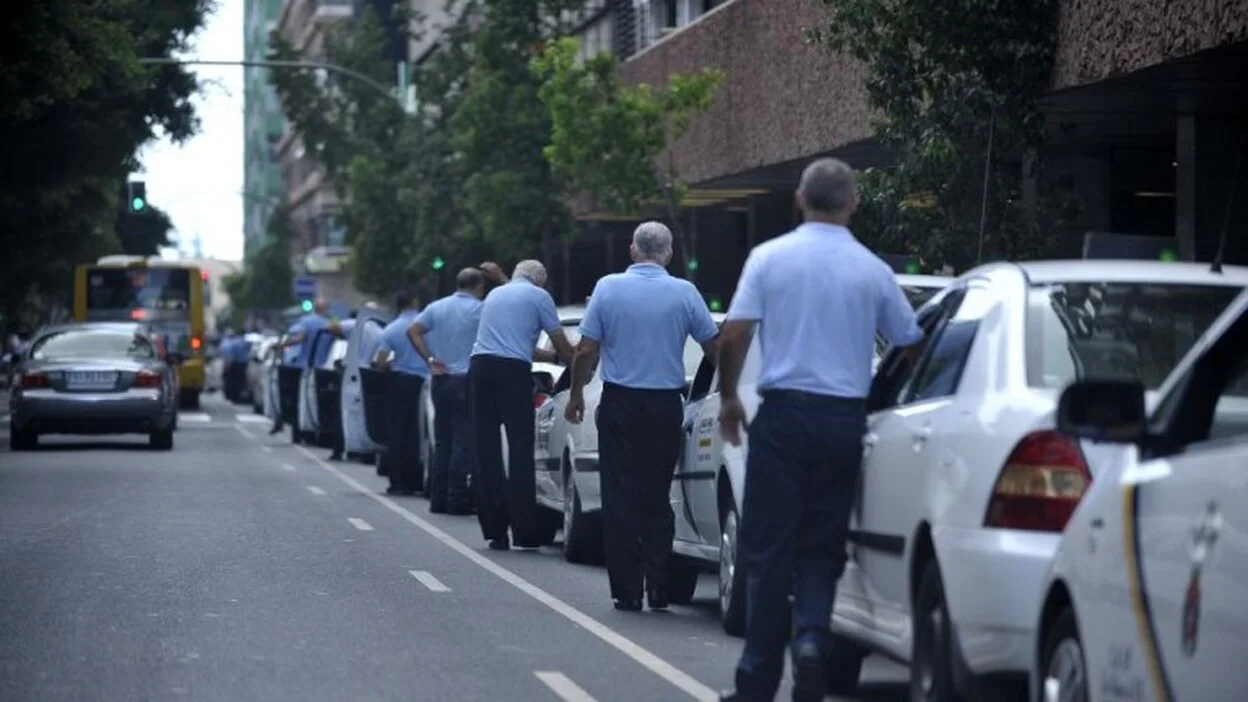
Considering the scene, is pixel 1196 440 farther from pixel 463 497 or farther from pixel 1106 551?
pixel 463 497

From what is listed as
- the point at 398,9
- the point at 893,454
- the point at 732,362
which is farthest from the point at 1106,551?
the point at 398,9

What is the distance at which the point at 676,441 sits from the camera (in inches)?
538

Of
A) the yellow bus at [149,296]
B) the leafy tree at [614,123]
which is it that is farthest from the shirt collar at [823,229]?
the yellow bus at [149,296]

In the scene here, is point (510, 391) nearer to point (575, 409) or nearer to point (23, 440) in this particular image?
point (575, 409)

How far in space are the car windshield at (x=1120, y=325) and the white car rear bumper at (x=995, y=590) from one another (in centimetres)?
71

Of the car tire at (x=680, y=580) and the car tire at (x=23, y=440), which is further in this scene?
the car tire at (x=23, y=440)

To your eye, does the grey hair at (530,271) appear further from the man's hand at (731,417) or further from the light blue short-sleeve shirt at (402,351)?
the man's hand at (731,417)

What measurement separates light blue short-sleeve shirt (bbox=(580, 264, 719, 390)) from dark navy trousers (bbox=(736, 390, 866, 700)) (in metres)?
4.06

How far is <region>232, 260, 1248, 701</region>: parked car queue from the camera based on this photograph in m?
6.06

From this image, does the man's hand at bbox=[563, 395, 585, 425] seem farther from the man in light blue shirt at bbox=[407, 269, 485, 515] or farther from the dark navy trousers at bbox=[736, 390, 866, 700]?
the man in light blue shirt at bbox=[407, 269, 485, 515]

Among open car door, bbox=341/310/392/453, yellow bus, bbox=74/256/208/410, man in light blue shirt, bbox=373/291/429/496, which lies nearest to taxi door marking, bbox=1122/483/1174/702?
man in light blue shirt, bbox=373/291/429/496

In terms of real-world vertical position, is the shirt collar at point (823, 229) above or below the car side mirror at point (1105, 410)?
above

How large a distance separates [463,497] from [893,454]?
12362mm

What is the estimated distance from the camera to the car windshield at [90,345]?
35.2 metres
